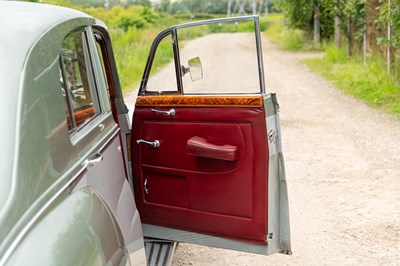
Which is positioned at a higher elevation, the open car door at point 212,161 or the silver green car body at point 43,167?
the silver green car body at point 43,167

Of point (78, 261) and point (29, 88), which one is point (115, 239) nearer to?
point (78, 261)

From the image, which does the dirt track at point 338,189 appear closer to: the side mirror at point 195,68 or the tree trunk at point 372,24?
the side mirror at point 195,68

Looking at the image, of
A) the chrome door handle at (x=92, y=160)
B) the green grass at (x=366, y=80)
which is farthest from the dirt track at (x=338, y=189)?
the chrome door handle at (x=92, y=160)

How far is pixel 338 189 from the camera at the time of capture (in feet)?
21.4

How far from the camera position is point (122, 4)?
43562 mm

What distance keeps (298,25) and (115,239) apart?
91.5ft

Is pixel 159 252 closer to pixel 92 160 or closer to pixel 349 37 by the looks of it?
pixel 92 160

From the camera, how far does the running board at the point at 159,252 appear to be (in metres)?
3.92

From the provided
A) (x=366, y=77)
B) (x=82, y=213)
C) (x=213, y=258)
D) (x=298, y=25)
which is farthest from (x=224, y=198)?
(x=298, y=25)

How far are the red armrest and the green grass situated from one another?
297 inches

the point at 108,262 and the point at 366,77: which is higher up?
the point at 108,262

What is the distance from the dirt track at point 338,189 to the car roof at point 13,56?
2.27 meters

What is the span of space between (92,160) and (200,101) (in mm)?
1270

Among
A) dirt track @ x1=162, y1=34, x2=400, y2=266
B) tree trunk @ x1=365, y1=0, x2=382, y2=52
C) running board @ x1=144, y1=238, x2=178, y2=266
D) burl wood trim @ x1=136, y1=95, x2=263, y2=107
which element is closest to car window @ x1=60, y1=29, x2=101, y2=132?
burl wood trim @ x1=136, y1=95, x2=263, y2=107
